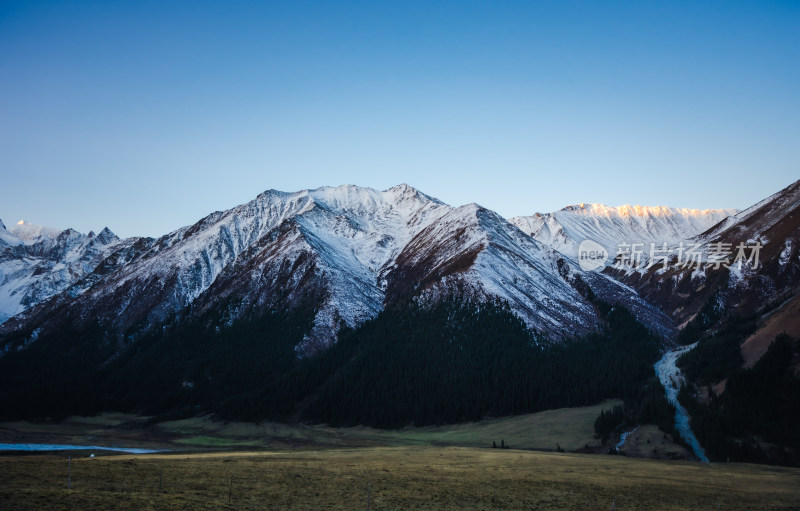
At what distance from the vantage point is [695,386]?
163375 millimetres

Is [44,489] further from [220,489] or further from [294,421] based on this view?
[294,421]

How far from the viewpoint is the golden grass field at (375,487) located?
44250mm

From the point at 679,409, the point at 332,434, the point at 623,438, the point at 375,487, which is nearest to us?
the point at 375,487

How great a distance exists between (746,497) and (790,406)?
261 ft

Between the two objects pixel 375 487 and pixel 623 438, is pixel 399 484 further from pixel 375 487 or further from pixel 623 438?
pixel 623 438

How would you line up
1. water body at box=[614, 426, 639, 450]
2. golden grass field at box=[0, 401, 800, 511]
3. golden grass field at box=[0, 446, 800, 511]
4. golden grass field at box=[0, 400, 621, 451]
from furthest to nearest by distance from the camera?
1. golden grass field at box=[0, 400, 621, 451]
2. water body at box=[614, 426, 639, 450]
3. golden grass field at box=[0, 401, 800, 511]
4. golden grass field at box=[0, 446, 800, 511]

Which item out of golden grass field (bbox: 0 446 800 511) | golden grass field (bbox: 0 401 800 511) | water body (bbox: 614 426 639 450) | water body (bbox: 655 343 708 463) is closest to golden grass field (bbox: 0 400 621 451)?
water body (bbox: 614 426 639 450)

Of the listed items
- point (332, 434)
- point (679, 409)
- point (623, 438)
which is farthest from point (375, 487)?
point (679, 409)

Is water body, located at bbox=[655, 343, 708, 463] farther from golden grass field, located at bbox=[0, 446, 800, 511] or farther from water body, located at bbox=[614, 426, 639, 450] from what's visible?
golden grass field, located at bbox=[0, 446, 800, 511]

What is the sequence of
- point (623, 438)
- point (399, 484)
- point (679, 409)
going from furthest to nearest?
point (679, 409) < point (623, 438) < point (399, 484)

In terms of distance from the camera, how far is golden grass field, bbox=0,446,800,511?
44.2 metres

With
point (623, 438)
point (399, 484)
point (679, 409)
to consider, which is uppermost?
point (679, 409)

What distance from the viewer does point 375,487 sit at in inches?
2201

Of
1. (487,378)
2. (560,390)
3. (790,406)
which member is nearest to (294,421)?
(487,378)
